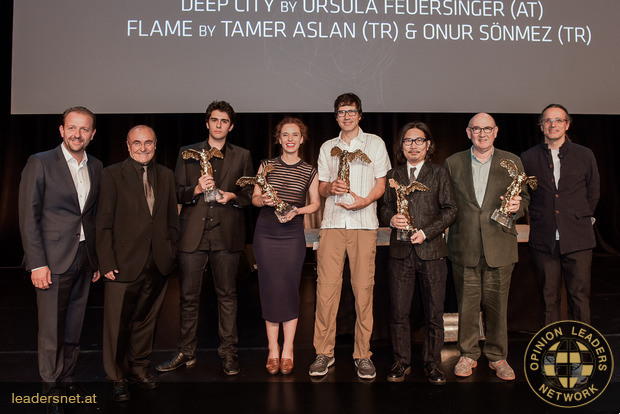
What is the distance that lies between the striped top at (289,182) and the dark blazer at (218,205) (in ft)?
0.58

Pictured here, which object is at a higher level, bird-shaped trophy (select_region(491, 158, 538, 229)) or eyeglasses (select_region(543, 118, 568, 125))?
eyeglasses (select_region(543, 118, 568, 125))

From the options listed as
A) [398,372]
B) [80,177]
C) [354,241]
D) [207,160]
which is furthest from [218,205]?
[398,372]

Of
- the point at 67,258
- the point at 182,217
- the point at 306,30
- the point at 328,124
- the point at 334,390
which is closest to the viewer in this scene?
the point at 67,258

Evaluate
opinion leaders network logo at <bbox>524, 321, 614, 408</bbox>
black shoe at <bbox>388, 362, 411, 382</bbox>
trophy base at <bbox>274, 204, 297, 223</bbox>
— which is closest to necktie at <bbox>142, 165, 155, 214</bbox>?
trophy base at <bbox>274, 204, 297, 223</bbox>

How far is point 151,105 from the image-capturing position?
4887 mm

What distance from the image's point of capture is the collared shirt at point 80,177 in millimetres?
2510

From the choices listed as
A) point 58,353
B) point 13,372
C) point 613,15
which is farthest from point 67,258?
point 613,15

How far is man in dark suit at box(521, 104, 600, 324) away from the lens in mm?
2883

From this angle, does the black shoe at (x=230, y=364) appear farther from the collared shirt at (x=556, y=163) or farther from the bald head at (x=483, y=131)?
the collared shirt at (x=556, y=163)

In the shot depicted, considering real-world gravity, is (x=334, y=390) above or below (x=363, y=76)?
below

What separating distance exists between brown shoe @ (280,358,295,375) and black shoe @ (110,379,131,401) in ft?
3.12

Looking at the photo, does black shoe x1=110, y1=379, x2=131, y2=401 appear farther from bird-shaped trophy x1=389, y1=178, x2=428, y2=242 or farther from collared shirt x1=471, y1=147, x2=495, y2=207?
A: collared shirt x1=471, y1=147, x2=495, y2=207

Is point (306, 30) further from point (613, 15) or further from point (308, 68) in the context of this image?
point (613, 15)

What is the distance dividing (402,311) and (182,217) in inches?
62.6
